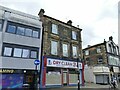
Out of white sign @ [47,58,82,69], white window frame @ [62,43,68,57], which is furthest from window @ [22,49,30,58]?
white window frame @ [62,43,68,57]

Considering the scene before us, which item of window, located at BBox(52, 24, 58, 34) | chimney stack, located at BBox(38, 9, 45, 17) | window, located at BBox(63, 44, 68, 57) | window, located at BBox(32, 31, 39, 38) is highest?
chimney stack, located at BBox(38, 9, 45, 17)

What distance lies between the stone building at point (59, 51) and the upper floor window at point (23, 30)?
162 centimetres

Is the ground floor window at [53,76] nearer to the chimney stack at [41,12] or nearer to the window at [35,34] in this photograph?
the window at [35,34]

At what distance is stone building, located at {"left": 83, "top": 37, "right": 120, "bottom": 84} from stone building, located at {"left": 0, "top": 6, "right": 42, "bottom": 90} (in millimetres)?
19658

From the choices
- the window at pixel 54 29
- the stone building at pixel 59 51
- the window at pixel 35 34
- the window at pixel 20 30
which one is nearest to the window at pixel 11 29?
the window at pixel 20 30

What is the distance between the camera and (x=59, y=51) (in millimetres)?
27453

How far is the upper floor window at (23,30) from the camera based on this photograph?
73.4 ft

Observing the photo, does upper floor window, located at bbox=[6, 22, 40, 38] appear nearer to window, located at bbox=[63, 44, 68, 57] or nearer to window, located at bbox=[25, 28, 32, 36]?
window, located at bbox=[25, 28, 32, 36]

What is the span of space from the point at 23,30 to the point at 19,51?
3173 mm

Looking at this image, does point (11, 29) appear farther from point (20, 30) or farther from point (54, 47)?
point (54, 47)

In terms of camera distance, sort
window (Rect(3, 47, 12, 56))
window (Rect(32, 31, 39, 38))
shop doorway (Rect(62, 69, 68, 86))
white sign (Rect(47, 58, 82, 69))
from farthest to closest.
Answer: shop doorway (Rect(62, 69, 68, 86)) < white sign (Rect(47, 58, 82, 69)) < window (Rect(32, 31, 39, 38)) < window (Rect(3, 47, 12, 56))

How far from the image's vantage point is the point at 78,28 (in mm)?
32031

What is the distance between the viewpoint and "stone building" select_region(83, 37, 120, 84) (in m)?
38.0

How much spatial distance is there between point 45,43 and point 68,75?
7.03 m
